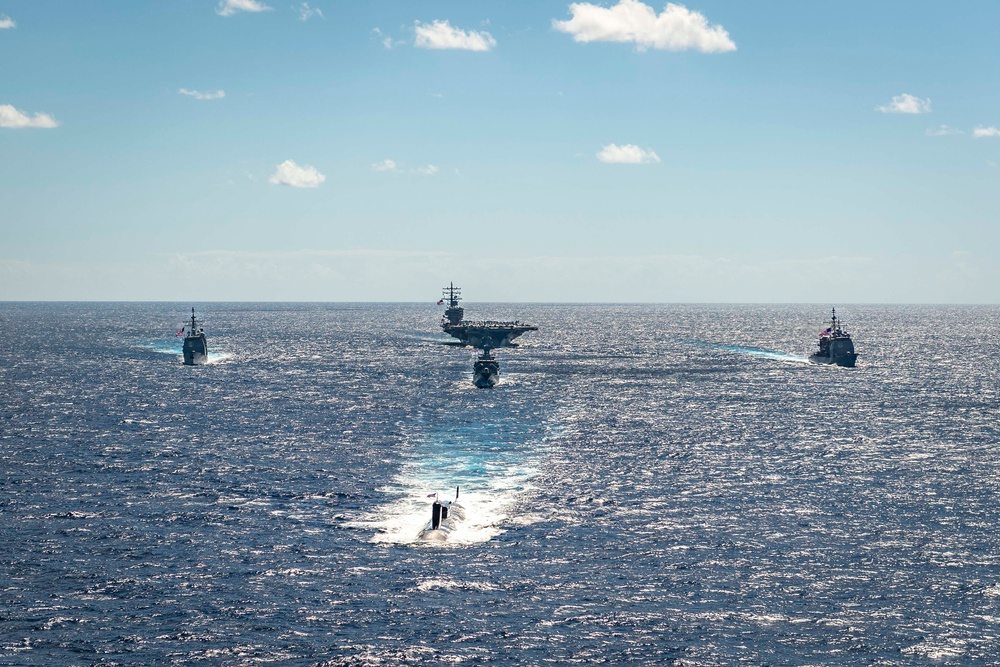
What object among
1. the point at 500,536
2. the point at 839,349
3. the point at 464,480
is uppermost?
the point at 839,349

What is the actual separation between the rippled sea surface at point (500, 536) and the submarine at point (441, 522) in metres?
0.83

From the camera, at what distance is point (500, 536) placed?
59.6m

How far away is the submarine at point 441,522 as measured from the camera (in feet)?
190

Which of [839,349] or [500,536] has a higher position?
[839,349]

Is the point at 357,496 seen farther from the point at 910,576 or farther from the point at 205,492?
the point at 910,576

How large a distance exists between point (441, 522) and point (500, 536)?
401 centimetres

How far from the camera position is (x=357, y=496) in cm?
7094

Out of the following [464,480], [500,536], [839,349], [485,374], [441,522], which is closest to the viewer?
[500,536]

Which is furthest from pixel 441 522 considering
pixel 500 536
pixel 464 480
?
pixel 464 480

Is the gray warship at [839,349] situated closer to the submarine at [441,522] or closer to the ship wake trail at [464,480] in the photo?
the ship wake trail at [464,480]

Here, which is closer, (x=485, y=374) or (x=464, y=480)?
(x=464, y=480)

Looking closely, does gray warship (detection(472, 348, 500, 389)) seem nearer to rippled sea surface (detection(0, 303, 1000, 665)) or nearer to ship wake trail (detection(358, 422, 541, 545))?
rippled sea surface (detection(0, 303, 1000, 665))

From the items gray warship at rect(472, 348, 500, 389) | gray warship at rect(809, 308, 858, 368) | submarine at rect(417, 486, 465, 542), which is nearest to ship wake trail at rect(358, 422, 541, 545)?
submarine at rect(417, 486, 465, 542)

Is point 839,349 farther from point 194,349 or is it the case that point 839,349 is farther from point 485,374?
point 194,349
